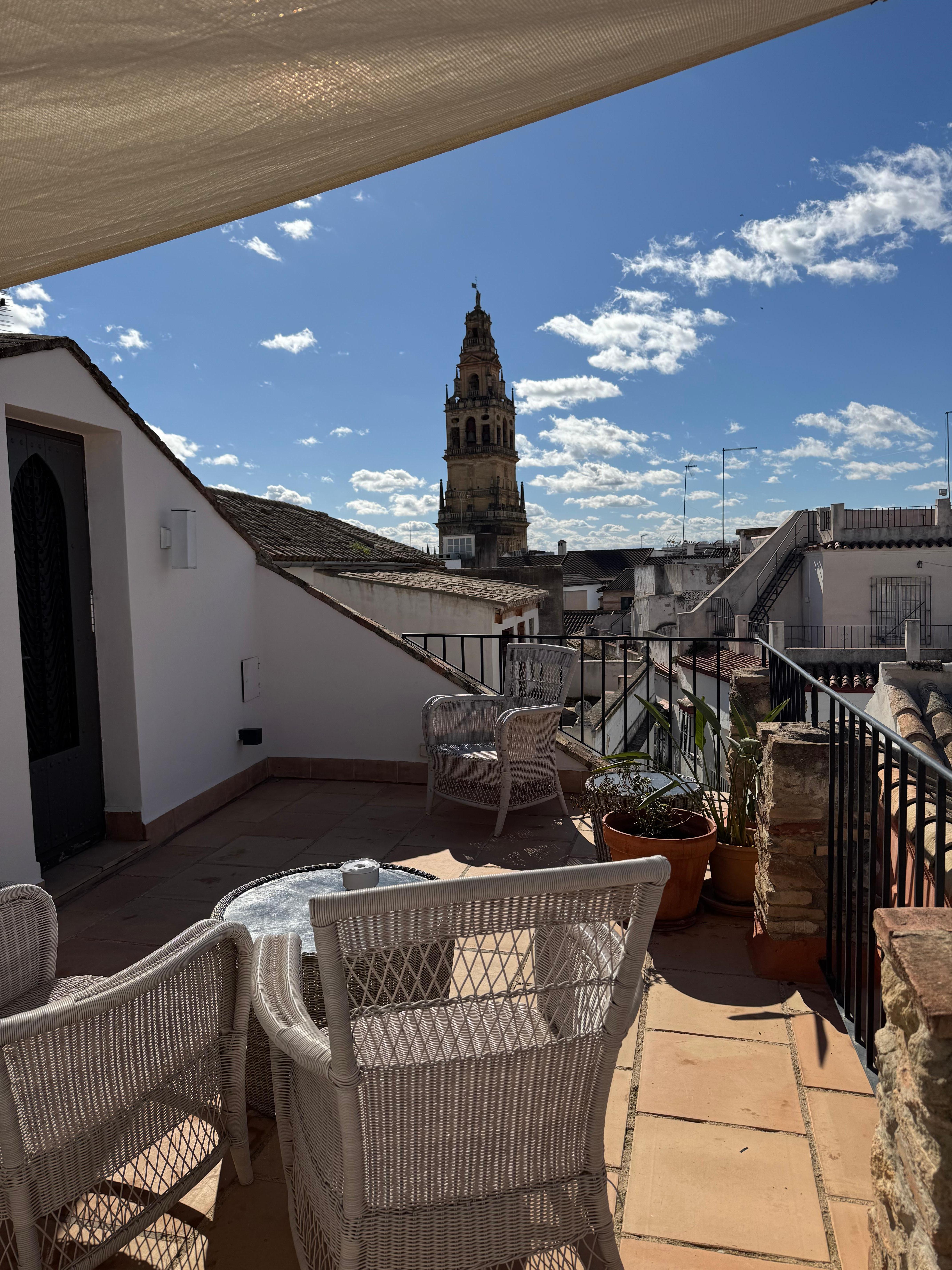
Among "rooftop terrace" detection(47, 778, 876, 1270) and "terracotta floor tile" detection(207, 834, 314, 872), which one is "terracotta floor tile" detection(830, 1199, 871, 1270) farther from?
"terracotta floor tile" detection(207, 834, 314, 872)

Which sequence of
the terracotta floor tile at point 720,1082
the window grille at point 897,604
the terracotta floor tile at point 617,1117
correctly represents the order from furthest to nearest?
the window grille at point 897,604 → the terracotta floor tile at point 720,1082 → the terracotta floor tile at point 617,1117

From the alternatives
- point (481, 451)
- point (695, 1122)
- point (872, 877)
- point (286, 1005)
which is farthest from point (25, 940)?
point (481, 451)

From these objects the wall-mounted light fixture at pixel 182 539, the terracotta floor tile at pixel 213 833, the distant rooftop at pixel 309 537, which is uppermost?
the distant rooftop at pixel 309 537

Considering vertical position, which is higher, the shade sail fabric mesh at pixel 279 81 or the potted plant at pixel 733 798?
the shade sail fabric mesh at pixel 279 81

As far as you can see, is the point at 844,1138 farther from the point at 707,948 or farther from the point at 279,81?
the point at 279,81

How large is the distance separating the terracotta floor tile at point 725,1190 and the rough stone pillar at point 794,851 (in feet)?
2.50

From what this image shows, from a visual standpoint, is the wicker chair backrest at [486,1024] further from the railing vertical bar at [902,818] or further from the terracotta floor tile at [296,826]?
the terracotta floor tile at [296,826]

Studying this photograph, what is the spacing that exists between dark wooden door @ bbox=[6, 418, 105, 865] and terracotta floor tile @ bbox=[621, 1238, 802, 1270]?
3018 millimetres

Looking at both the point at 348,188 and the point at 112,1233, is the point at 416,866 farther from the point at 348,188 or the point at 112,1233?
the point at 348,188

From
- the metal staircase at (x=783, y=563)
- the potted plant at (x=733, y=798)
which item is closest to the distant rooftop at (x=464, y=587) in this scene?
the potted plant at (x=733, y=798)

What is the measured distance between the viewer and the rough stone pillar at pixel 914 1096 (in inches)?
38.0

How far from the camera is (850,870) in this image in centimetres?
202

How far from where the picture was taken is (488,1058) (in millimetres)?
1186

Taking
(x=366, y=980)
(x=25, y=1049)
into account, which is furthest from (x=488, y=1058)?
(x=25, y=1049)
